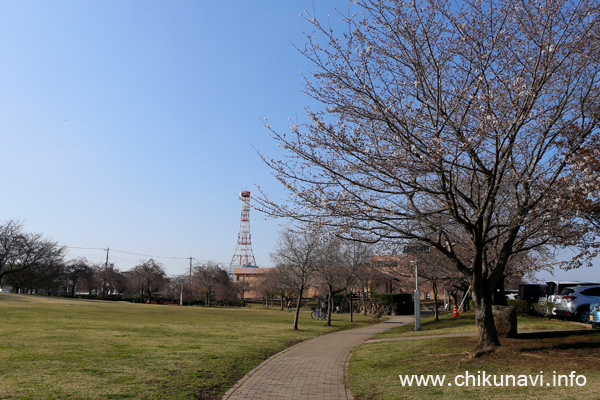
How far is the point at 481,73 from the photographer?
1001 centimetres

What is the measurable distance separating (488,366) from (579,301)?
11562mm

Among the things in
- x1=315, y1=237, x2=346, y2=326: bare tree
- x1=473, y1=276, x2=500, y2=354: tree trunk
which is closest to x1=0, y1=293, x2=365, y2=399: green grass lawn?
x1=473, y1=276, x2=500, y2=354: tree trunk

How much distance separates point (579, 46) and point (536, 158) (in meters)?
2.56

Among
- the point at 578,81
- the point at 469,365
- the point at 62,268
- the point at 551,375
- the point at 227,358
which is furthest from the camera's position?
the point at 62,268

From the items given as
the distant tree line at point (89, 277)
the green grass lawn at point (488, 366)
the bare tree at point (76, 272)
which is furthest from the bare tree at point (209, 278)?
the green grass lawn at point (488, 366)

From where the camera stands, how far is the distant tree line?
64.5m

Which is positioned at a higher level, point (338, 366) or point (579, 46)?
point (579, 46)

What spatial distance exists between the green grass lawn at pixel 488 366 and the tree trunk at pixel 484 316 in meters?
0.31

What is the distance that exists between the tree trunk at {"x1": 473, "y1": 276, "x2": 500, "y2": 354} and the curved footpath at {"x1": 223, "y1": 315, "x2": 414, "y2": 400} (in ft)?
11.2

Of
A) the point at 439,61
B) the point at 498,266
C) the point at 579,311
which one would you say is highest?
the point at 439,61

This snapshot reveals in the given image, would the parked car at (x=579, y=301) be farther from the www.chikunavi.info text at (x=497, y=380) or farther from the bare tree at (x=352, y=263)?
the bare tree at (x=352, y=263)

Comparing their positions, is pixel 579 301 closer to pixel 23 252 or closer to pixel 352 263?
pixel 352 263

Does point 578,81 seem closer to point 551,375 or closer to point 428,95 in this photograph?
point 428,95

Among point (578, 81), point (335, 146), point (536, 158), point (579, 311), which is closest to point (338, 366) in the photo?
point (335, 146)
